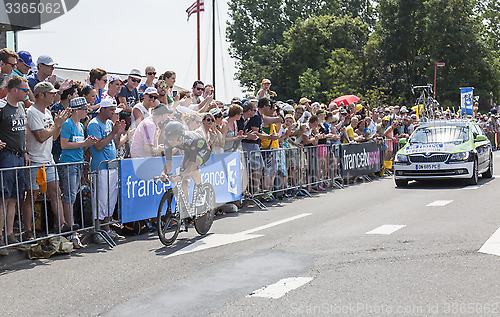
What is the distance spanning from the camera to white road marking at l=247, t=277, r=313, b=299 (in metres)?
5.59

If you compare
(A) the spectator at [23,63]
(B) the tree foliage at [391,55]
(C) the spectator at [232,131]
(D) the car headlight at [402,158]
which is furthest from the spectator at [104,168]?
(B) the tree foliage at [391,55]

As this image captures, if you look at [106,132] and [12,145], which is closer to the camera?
[12,145]

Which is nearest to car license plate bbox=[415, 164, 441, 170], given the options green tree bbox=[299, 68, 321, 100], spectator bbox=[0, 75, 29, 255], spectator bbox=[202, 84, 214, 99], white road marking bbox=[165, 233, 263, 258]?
spectator bbox=[202, 84, 214, 99]

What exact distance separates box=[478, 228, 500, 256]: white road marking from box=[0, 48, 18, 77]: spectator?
23.2 feet

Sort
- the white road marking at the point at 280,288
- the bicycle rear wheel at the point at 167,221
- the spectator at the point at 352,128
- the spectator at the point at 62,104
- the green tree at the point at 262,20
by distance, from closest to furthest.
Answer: the white road marking at the point at 280,288
the bicycle rear wheel at the point at 167,221
the spectator at the point at 62,104
the spectator at the point at 352,128
the green tree at the point at 262,20

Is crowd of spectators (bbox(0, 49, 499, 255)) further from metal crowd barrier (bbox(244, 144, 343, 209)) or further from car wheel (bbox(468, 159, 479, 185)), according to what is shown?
car wheel (bbox(468, 159, 479, 185))

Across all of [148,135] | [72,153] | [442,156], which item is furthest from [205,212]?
[442,156]

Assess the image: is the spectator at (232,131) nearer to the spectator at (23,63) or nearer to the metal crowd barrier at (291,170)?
the metal crowd barrier at (291,170)

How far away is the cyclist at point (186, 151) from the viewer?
8.50 meters

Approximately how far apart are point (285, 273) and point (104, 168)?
148 inches

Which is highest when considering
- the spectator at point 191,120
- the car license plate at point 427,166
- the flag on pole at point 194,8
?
the flag on pole at point 194,8

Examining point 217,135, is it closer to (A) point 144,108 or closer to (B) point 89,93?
(A) point 144,108

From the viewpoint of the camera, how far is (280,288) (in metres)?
5.80

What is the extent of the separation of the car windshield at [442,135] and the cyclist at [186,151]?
9.28 m
